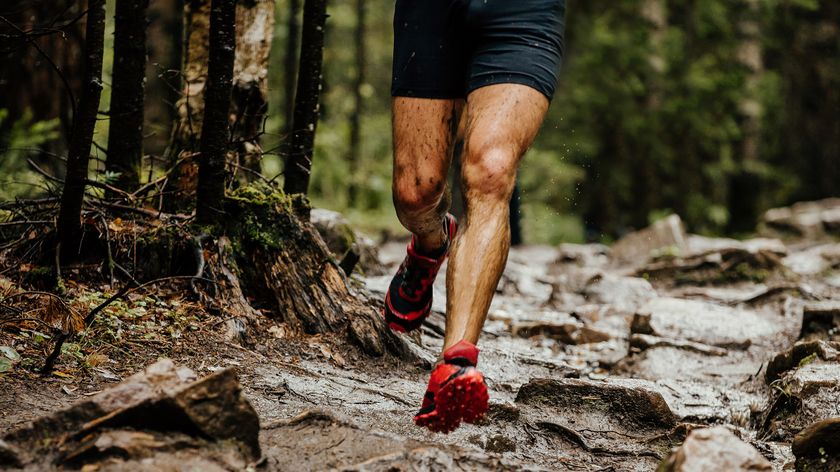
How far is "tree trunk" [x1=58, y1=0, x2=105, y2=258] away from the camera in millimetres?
3582

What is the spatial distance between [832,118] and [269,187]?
28.0 m

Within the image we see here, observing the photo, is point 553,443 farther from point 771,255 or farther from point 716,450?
point 771,255

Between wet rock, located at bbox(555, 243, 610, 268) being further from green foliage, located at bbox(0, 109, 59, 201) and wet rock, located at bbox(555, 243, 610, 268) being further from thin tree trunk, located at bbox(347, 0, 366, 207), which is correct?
thin tree trunk, located at bbox(347, 0, 366, 207)

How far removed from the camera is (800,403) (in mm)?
3465

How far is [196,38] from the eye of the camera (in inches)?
204

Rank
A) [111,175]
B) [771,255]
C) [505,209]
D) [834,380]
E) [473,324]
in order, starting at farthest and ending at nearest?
[771,255], [111,175], [834,380], [505,209], [473,324]

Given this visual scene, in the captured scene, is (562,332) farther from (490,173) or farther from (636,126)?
(636,126)

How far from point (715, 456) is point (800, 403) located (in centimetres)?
159

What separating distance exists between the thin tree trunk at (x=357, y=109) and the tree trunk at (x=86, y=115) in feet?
57.5

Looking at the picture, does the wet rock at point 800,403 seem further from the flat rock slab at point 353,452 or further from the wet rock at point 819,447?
the flat rock slab at point 353,452

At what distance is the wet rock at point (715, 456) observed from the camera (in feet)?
7.03

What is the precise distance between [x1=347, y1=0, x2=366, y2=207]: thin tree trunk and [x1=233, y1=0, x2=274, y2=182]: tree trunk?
1601 cm

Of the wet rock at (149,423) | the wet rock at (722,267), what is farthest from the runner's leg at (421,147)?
the wet rock at (722,267)

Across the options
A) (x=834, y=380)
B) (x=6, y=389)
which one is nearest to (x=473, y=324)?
(x=6, y=389)
